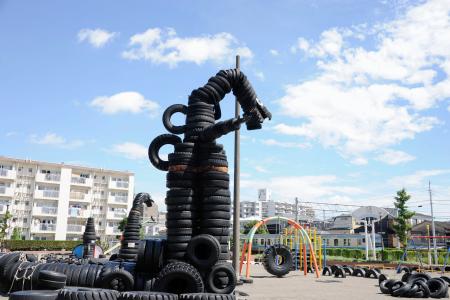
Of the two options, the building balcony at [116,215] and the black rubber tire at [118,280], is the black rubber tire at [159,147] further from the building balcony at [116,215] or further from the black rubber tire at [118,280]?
the building balcony at [116,215]

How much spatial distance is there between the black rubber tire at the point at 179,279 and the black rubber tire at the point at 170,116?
4.63m

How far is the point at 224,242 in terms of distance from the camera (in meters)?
11.4

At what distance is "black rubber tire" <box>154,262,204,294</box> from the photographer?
10227 mm

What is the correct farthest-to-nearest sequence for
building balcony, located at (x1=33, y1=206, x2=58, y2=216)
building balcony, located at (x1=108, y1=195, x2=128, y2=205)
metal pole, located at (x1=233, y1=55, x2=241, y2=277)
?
building balcony, located at (x1=108, y1=195, x2=128, y2=205) < building balcony, located at (x1=33, y1=206, x2=58, y2=216) < metal pole, located at (x1=233, y1=55, x2=241, y2=277)

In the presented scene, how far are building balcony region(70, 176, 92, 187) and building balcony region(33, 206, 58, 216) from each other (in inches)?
195

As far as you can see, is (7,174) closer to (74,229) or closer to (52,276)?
(74,229)

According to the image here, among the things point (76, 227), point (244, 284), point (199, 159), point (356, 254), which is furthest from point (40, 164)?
point (199, 159)

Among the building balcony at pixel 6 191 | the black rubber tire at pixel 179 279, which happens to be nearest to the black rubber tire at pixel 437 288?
the black rubber tire at pixel 179 279

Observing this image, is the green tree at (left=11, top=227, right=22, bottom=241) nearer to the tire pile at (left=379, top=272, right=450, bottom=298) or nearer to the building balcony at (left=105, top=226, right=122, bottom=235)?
the building balcony at (left=105, top=226, right=122, bottom=235)

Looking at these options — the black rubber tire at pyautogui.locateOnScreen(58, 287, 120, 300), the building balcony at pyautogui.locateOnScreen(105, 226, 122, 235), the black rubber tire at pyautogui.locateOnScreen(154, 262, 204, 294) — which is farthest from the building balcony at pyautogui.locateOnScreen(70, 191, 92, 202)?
the black rubber tire at pyautogui.locateOnScreen(58, 287, 120, 300)

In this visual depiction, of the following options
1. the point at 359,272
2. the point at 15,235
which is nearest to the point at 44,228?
the point at 15,235

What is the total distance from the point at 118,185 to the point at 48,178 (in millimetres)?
11129

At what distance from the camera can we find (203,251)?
36.2 ft

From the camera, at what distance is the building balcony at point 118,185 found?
221 feet
